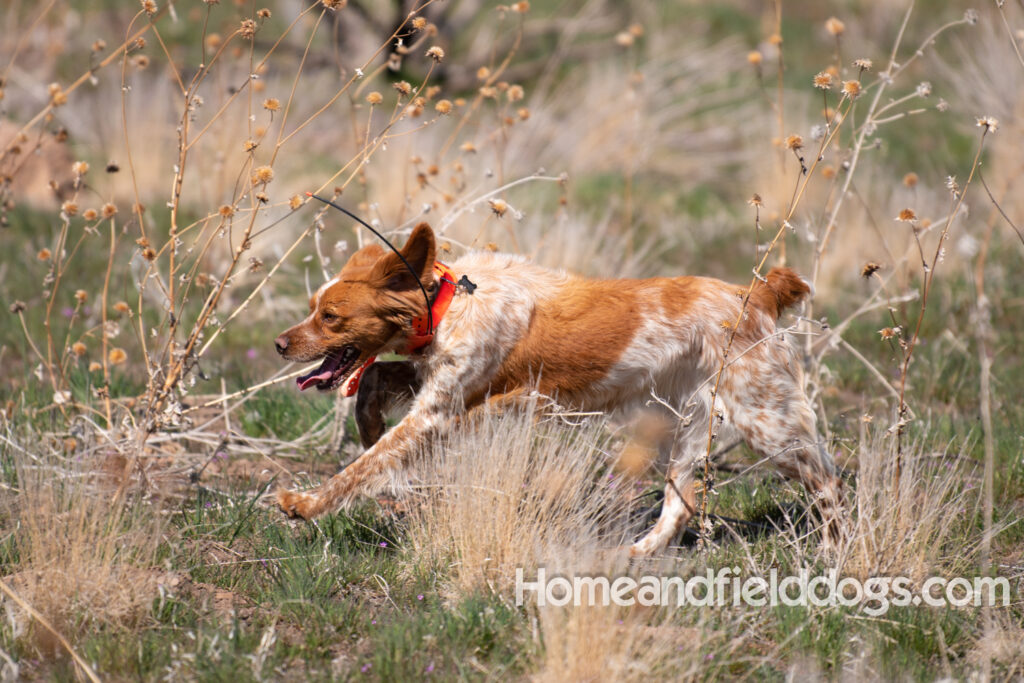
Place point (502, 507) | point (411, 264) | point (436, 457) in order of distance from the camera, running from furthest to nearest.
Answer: point (436, 457)
point (411, 264)
point (502, 507)

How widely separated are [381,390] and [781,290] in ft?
5.41

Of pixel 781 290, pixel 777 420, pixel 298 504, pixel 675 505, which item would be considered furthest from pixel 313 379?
pixel 781 290

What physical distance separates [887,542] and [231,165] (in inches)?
255

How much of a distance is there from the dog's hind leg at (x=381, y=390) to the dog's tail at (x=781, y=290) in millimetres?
1423

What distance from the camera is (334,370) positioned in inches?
152

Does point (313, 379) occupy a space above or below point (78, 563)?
above

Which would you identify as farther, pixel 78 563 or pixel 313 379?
pixel 313 379

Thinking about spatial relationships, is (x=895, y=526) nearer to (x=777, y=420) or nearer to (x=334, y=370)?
(x=777, y=420)

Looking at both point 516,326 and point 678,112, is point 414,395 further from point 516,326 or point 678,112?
point 678,112

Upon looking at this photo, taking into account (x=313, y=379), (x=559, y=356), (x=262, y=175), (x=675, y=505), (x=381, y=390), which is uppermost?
(x=262, y=175)

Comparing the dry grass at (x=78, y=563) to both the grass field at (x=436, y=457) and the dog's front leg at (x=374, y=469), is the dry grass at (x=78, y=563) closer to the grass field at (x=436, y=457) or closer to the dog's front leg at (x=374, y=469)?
the grass field at (x=436, y=457)

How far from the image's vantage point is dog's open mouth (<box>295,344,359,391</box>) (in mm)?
3793

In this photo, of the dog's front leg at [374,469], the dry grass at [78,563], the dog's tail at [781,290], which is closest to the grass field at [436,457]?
the dry grass at [78,563]

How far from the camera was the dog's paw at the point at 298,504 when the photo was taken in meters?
3.64
